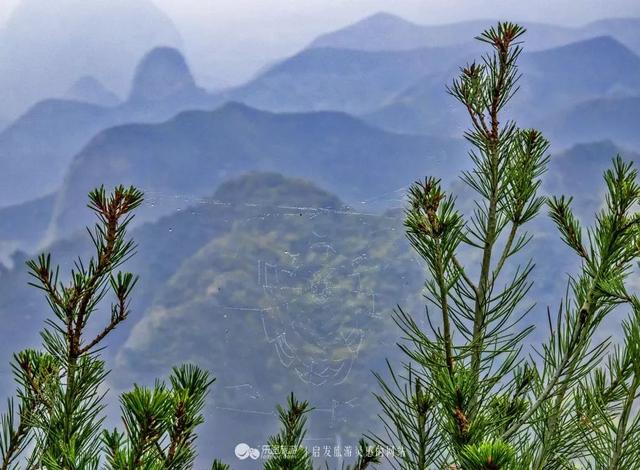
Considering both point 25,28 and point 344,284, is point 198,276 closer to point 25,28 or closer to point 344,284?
point 344,284

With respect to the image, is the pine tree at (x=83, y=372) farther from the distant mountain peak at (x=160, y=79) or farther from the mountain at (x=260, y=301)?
the distant mountain peak at (x=160, y=79)

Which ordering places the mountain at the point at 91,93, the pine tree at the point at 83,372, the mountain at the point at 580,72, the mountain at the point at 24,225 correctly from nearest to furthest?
the pine tree at the point at 83,372, the mountain at the point at 24,225, the mountain at the point at 91,93, the mountain at the point at 580,72

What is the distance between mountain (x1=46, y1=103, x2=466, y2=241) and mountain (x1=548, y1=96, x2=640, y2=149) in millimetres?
512

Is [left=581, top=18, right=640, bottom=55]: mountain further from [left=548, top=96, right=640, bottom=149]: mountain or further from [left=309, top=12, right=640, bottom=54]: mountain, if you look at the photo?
[left=548, top=96, right=640, bottom=149]: mountain

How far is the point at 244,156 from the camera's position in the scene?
321 cm

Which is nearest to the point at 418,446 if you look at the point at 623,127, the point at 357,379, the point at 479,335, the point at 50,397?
the point at 479,335

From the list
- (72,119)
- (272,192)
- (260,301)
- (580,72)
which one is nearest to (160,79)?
(72,119)

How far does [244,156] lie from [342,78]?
55cm

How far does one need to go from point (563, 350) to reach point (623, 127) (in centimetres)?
294

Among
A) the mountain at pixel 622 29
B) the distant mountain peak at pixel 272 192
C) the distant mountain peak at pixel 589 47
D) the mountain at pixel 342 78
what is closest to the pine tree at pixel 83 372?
the distant mountain peak at pixel 272 192

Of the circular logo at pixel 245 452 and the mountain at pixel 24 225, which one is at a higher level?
the mountain at pixel 24 225

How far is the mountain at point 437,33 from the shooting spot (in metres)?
3.29

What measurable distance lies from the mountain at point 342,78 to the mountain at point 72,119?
22cm

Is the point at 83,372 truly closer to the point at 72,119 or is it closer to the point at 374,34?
the point at 72,119
